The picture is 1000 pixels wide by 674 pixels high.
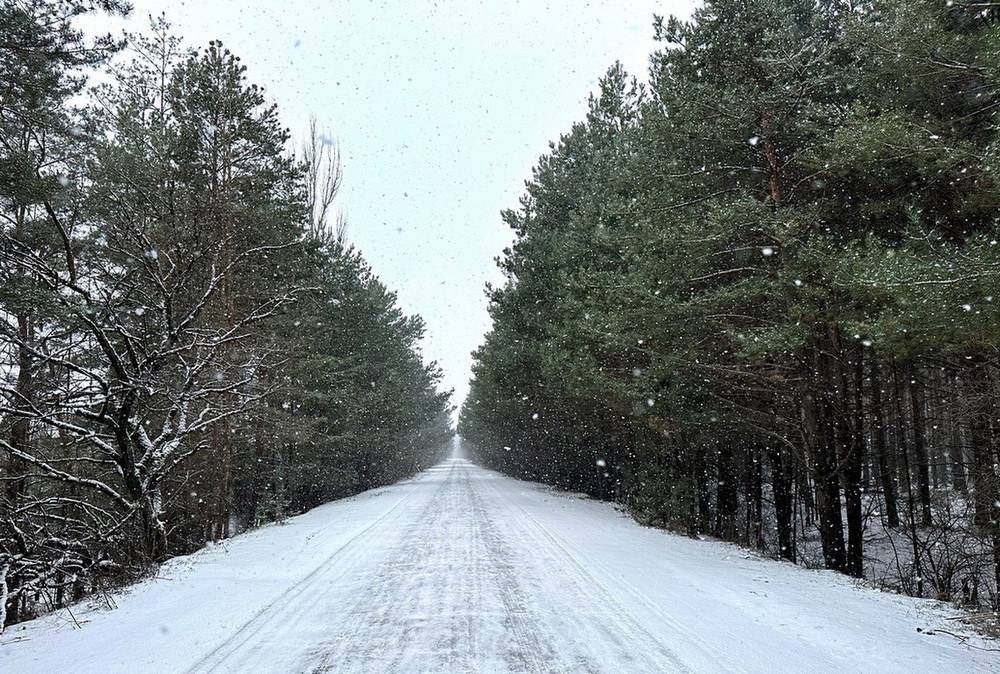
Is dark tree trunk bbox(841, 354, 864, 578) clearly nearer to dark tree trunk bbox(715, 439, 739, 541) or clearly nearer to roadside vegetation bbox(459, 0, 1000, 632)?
roadside vegetation bbox(459, 0, 1000, 632)

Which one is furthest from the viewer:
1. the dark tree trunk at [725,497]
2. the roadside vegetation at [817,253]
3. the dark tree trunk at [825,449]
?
the dark tree trunk at [725,497]

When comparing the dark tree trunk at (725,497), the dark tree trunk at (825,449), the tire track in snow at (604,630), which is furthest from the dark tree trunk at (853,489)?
the tire track in snow at (604,630)

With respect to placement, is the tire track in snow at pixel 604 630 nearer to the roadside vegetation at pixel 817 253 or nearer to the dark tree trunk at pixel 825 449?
the roadside vegetation at pixel 817 253

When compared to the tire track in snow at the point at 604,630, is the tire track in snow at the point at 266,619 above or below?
below

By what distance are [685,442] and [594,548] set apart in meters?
6.26

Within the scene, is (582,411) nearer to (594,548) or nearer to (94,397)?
(594,548)

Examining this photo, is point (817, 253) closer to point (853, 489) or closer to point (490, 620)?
point (853, 489)

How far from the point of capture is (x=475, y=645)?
175 inches

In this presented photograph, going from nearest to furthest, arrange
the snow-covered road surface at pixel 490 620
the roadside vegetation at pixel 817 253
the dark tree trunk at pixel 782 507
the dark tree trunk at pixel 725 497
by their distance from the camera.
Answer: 1. the snow-covered road surface at pixel 490 620
2. the roadside vegetation at pixel 817 253
3. the dark tree trunk at pixel 782 507
4. the dark tree trunk at pixel 725 497

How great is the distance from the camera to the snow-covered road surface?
418 centimetres

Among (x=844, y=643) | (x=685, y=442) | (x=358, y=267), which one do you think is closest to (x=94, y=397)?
(x=844, y=643)

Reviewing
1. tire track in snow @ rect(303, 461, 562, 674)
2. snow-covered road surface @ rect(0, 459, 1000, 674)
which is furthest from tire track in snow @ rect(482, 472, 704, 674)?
tire track in snow @ rect(303, 461, 562, 674)

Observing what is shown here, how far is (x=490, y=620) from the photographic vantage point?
16.7 ft

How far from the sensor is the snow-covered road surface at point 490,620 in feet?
13.7
